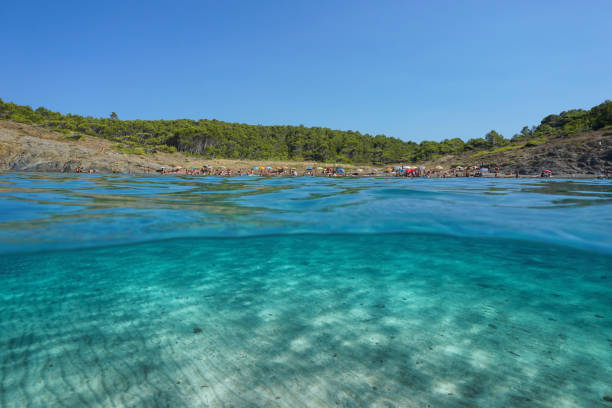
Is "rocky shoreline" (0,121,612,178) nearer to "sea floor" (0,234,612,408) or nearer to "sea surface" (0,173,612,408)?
"sea surface" (0,173,612,408)

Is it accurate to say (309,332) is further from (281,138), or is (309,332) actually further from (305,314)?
(281,138)

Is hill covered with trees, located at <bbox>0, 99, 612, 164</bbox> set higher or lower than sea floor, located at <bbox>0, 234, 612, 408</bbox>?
higher

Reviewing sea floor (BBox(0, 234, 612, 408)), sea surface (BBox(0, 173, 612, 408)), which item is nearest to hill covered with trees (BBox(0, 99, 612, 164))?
sea surface (BBox(0, 173, 612, 408))

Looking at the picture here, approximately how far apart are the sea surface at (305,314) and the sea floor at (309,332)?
0.02m

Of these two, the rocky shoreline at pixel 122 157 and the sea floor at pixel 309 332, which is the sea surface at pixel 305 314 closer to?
the sea floor at pixel 309 332

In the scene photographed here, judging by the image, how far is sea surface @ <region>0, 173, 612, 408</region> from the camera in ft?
6.33

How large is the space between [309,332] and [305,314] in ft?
1.28

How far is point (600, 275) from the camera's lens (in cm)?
432

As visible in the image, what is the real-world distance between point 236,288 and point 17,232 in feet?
17.4

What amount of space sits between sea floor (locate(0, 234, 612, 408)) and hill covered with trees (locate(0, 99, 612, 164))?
5113 centimetres

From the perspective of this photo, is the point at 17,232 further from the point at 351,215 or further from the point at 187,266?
the point at 351,215

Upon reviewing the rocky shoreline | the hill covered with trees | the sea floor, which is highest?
the hill covered with trees

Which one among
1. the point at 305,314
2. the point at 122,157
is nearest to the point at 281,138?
the point at 122,157

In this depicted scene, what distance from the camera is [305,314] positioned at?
3.06 m
